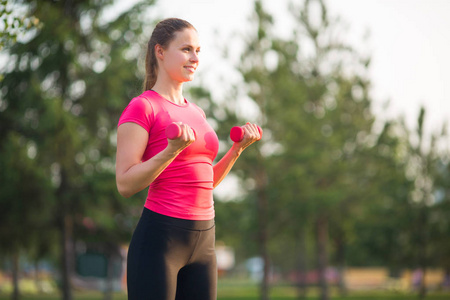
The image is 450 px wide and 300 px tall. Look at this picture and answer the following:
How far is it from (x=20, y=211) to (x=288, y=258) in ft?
129

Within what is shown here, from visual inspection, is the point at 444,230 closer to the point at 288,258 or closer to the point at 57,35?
the point at 57,35

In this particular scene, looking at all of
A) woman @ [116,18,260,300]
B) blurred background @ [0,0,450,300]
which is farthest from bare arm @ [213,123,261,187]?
blurred background @ [0,0,450,300]

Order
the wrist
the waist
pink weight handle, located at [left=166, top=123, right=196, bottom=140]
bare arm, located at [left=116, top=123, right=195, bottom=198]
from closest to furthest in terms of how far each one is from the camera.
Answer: pink weight handle, located at [left=166, top=123, right=196, bottom=140] < bare arm, located at [left=116, top=123, right=195, bottom=198] < the waist < the wrist

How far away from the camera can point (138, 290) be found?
2.03m

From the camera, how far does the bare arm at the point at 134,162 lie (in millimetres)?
1952

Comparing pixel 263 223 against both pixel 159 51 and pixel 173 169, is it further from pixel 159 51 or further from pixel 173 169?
pixel 173 169

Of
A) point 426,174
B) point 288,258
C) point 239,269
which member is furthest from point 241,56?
point 239,269

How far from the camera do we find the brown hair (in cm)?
223

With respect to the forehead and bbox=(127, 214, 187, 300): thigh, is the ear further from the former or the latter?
bbox=(127, 214, 187, 300): thigh

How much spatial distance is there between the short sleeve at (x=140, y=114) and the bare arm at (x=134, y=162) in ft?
0.06

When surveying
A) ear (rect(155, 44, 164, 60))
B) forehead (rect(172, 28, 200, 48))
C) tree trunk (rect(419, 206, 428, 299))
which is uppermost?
forehead (rect(172, 28, 200, 48))

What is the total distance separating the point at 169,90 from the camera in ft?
7.39

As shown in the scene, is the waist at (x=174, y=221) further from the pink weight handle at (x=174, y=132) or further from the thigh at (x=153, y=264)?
the pink weight handle at (x=174, y=132)

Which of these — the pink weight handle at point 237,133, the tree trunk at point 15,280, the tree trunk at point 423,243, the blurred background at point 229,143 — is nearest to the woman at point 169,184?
the pink weight handle at point 237,133
